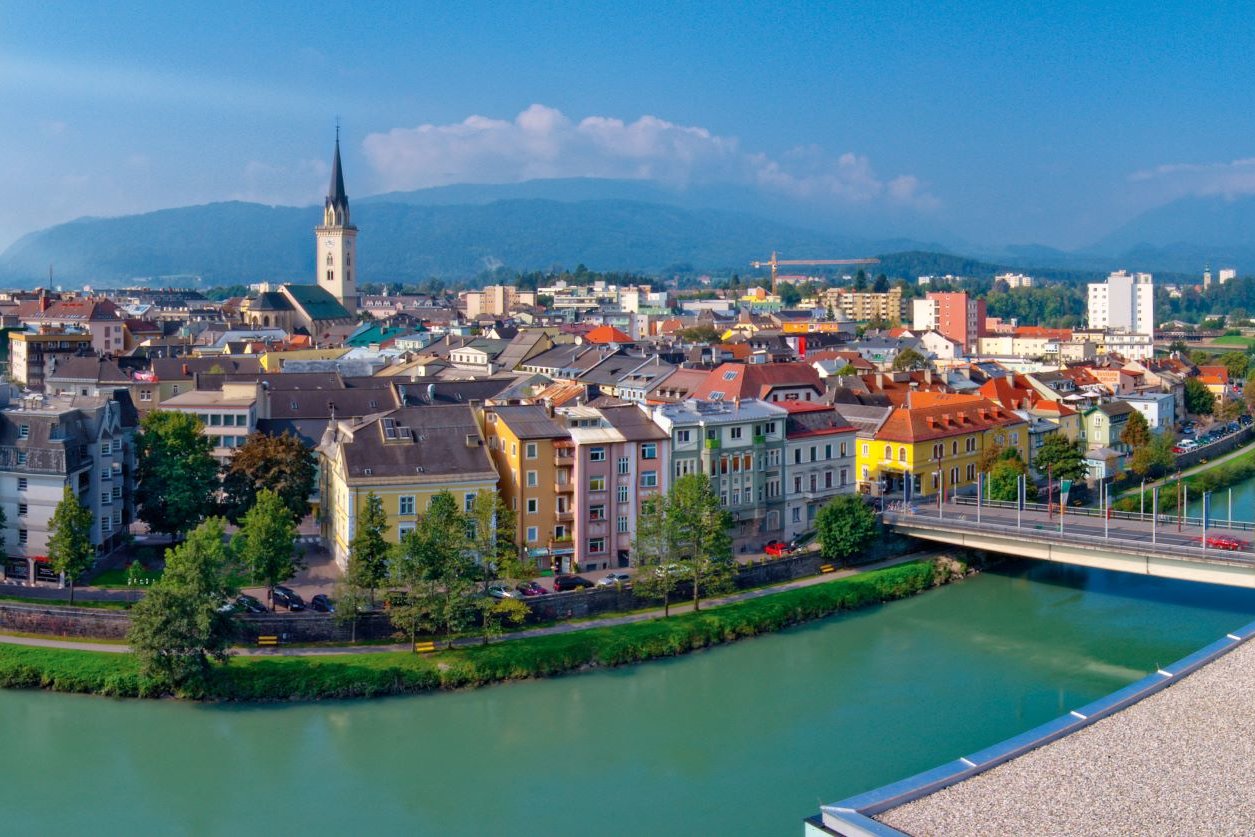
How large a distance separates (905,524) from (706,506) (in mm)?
5337

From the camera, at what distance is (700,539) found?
20.7 metres

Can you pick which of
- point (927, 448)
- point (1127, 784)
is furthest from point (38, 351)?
point (1127, 784)

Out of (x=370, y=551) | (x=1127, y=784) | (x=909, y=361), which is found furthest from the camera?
(x=909, y=361)

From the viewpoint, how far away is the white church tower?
262ft

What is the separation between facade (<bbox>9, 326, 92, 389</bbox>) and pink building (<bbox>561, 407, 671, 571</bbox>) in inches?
1223

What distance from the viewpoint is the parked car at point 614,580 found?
20.8m

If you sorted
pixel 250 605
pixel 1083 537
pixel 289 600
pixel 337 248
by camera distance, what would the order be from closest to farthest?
pixel 250 605 < pixel 289 600 < pixel 1083 537 < pixel 337 248

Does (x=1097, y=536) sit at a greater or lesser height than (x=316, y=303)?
lesser

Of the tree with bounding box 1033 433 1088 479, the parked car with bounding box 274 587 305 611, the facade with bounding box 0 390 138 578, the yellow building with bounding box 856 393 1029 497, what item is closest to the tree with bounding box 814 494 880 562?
the yellow building with bounding box 856 393 1029 497

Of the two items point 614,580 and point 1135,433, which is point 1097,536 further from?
point 1135,433

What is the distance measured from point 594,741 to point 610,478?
736 cm

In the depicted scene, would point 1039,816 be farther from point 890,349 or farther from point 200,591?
point 890,349

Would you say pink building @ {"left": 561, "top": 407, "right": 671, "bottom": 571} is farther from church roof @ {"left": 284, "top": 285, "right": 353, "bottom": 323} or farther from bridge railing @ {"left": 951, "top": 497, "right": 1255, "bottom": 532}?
church roof @ {"left": 284, "top": 285, "right": 353, "bottom": 323}

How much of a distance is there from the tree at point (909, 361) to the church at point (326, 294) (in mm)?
27521
